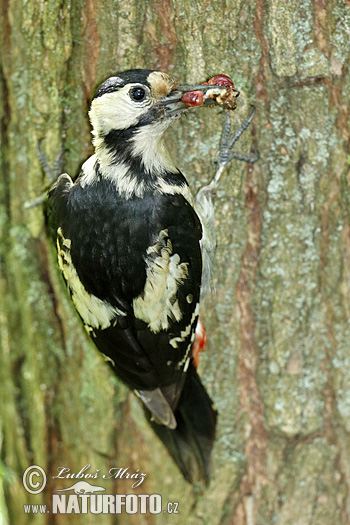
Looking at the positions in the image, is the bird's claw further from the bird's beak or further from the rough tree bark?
the bird's beak

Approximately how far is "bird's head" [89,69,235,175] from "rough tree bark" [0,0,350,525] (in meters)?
0.19

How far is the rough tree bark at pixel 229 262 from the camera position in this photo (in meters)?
1.72

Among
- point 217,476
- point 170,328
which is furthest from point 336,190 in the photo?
point 217,476

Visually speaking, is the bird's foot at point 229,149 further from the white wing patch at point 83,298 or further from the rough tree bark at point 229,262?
the white wing patch at point 83,298

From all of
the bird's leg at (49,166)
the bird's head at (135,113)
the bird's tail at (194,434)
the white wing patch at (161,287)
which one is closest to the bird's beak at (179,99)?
the bird's head at (135,113)

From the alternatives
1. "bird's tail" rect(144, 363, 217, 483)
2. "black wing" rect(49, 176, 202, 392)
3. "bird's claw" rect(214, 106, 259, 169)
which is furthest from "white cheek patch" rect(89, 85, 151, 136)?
"bird's tail" rect(144, 363, 217, 483)

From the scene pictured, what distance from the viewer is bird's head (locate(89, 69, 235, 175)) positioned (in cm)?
155

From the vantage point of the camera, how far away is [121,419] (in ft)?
6.60

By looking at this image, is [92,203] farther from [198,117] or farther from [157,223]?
[198,117]

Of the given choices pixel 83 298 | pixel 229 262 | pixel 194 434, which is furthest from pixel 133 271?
pixel 194 434

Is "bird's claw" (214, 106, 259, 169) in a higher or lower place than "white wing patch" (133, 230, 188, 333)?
higher

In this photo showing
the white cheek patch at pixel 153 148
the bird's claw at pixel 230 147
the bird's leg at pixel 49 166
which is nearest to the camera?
the white cheek patch at pixel 153 148

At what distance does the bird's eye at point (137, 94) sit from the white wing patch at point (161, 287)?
443 mm

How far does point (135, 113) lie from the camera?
1590 millimetres
